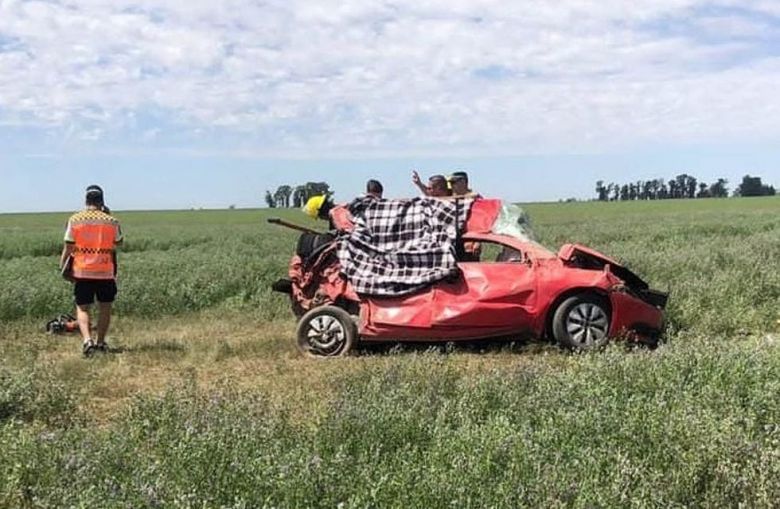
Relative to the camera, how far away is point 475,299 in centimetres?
899

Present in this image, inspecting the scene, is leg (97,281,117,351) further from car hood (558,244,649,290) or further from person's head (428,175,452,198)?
car hood (558,244,649,290)

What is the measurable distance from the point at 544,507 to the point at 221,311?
33.6 ft

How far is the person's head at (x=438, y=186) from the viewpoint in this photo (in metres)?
10.8

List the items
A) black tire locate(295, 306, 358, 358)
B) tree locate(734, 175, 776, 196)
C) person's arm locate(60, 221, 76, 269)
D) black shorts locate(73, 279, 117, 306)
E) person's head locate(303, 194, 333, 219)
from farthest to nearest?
tree locate(734, 175, 776, 196)
person's head locate(303, 194, 333, 219)
black shorts locate(73, 279, 117, 306)
person's arm locate(60, 221, 76, 269)
black tire locate(295, 306, 358, 358)

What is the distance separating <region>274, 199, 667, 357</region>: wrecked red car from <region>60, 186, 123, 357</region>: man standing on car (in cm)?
240

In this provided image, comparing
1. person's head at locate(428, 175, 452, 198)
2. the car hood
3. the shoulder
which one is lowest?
the car hood

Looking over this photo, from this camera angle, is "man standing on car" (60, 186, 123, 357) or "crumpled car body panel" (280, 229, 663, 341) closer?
"crumpled car body panel" (280, 229, 663, 341)

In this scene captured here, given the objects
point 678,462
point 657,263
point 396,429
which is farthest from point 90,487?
point 657,263

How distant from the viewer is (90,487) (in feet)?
12.3

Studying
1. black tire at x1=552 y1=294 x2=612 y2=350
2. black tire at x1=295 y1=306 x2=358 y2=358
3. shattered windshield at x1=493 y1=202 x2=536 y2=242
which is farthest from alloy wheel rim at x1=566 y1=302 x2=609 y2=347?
black tire at x1=295 y1=306 x2=358 y2=358

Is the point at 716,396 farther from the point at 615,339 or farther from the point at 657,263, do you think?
the point at 657,263

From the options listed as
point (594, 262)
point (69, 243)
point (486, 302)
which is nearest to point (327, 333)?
point (486, 302)

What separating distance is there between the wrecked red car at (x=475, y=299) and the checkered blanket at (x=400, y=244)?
0.01 meters

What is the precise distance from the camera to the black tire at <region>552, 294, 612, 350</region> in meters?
8.97
